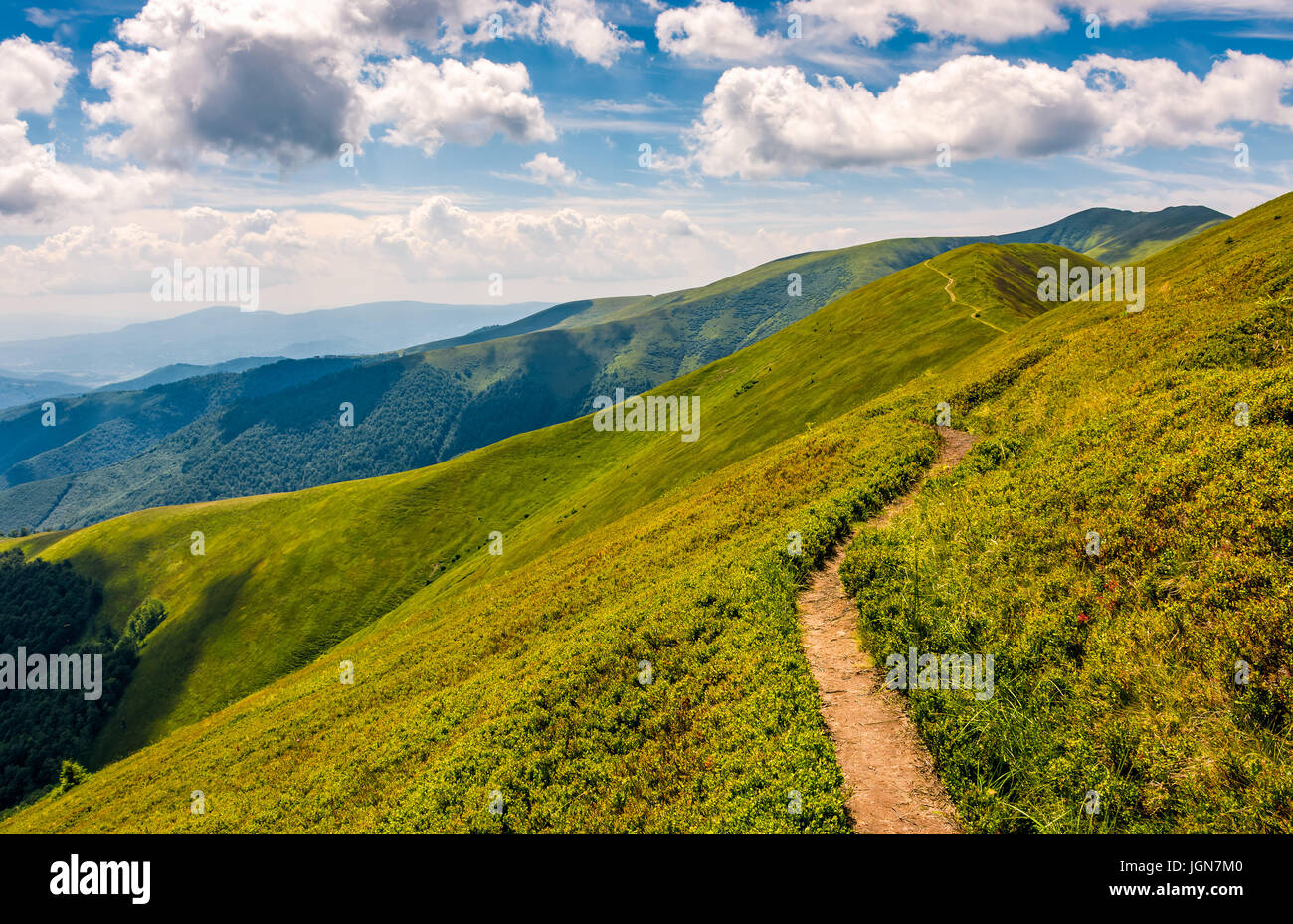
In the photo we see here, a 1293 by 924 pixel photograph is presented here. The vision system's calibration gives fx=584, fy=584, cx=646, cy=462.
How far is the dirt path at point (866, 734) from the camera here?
11141mm

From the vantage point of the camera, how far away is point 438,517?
140 m

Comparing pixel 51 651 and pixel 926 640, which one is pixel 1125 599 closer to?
pixel 926 640

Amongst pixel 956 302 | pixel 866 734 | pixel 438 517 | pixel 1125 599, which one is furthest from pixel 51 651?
pixel 956 302

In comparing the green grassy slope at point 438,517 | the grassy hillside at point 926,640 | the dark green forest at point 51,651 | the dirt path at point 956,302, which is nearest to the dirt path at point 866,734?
the grassy hillside at point 926,640

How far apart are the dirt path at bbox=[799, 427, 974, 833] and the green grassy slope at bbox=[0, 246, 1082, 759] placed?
47.4m

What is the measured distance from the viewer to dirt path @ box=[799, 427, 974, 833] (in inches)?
439

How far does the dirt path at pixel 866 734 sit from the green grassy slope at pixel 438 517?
47.4m

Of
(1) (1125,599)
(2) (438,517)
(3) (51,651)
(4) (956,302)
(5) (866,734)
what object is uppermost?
(4) (956,302)

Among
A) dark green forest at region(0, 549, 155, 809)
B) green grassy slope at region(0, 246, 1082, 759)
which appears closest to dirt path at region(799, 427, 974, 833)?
green grassy slope at region(0, 246, 1082, 759)

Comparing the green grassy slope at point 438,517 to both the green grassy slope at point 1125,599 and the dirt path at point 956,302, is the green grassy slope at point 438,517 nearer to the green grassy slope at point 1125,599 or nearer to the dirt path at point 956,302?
the dirt path at point 956,302

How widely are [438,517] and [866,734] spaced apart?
139m
